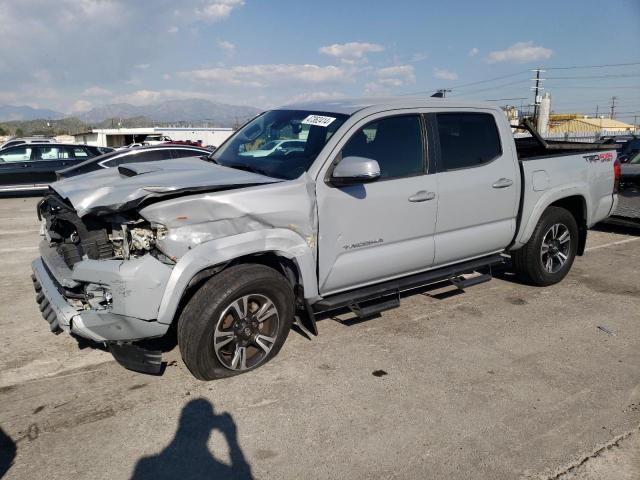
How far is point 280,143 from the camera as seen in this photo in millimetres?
4430

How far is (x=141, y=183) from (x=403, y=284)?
2.29 meters

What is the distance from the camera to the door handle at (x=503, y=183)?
4.93m

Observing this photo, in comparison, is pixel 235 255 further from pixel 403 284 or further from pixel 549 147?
pixel 549 147

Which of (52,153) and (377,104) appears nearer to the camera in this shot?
(377,104)

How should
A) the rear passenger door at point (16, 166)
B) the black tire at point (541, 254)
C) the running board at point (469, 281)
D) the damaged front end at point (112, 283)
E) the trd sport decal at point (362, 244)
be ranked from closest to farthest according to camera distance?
1. the damaged front end at point (112, 283)
2. the trd sport decal at point (362, 244)
3. the running board at point (469, 281)
4. the black tire at point (541, 254)
5. the rear passenger door at point (16, 166)

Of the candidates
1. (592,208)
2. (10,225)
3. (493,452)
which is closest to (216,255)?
(493,452)

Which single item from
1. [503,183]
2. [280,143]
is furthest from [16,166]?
[503,183]

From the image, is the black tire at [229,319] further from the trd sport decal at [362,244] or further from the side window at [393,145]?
the side window at [393,145]

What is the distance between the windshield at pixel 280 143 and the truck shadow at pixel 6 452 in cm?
242

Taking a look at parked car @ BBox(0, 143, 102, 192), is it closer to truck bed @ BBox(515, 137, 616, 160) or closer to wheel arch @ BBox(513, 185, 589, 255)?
truck bed @ BBox(515, 137, 616, 160)

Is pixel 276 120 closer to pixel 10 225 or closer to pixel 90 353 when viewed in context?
pixel 90 353

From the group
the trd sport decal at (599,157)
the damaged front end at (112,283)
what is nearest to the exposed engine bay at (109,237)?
the damaged front end at (112,283)

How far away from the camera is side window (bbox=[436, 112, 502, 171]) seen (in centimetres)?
464

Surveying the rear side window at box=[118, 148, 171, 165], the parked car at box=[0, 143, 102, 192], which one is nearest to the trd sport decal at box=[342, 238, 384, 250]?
the rear side window at box=[118, 148, 171, 165]
